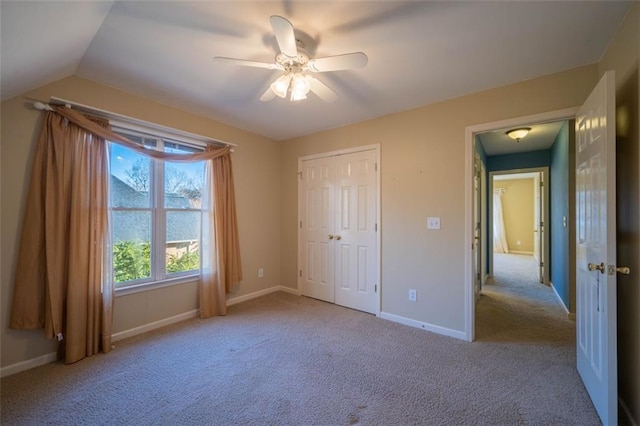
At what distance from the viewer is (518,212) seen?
28.2ft

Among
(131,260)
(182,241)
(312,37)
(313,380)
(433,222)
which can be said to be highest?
(312,37)

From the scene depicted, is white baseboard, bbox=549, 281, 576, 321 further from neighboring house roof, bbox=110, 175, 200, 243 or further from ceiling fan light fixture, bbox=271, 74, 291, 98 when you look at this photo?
neighboring house roof, bbox=110, 175, 200, 243

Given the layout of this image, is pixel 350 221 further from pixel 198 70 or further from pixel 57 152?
pixel 57 152

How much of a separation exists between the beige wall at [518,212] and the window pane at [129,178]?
9.64 meters

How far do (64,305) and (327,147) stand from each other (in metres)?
3.26

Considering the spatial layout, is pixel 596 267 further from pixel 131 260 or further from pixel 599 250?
pixel 131 260

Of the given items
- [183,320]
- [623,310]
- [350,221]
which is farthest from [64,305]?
[623,310]

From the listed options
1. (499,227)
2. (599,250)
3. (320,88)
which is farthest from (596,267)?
(499,227)

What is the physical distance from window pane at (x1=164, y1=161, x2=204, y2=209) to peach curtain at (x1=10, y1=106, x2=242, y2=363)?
0.50 meters

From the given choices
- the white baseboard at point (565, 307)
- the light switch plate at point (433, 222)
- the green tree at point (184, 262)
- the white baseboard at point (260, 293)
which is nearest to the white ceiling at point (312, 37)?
A: the light switch plate at point (433, 222)

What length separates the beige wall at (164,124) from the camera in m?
2.04

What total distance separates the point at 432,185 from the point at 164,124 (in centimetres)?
305

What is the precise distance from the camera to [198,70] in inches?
87.8

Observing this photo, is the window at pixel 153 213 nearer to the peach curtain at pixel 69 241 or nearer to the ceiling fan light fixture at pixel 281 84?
the peach curtain at pixel 69 241
